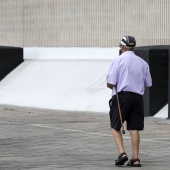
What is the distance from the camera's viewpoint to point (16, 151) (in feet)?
42.2

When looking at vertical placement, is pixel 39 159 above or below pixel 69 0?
below

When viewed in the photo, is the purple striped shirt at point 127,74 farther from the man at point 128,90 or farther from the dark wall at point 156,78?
the dark wall at point 156,78

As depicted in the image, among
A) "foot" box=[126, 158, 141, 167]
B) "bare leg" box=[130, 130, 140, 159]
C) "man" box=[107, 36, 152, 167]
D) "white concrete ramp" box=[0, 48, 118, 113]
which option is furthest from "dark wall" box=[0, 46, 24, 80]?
"foot" box=[126, 158, 141, 167]

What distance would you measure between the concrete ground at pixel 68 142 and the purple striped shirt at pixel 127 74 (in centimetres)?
107

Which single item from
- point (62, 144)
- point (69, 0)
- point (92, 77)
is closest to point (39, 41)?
point (69, 0)

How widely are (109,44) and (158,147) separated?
11705 millimetres

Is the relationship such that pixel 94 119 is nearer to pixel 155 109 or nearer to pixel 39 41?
pixel 155 109

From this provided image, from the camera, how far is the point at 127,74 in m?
11.4

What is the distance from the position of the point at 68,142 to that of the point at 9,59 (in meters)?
13.4

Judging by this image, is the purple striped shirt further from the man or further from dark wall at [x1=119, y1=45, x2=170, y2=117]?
dark wall at [x1=119, y1=45, x2=170, y2=117]

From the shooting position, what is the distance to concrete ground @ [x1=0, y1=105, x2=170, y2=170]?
1141 centimetres

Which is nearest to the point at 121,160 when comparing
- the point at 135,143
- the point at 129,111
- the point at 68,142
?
the point at 135,143

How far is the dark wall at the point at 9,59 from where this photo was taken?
2707 cm

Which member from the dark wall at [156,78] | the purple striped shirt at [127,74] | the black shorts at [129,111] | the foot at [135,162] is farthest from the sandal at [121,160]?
the dark wall at [156,78]
